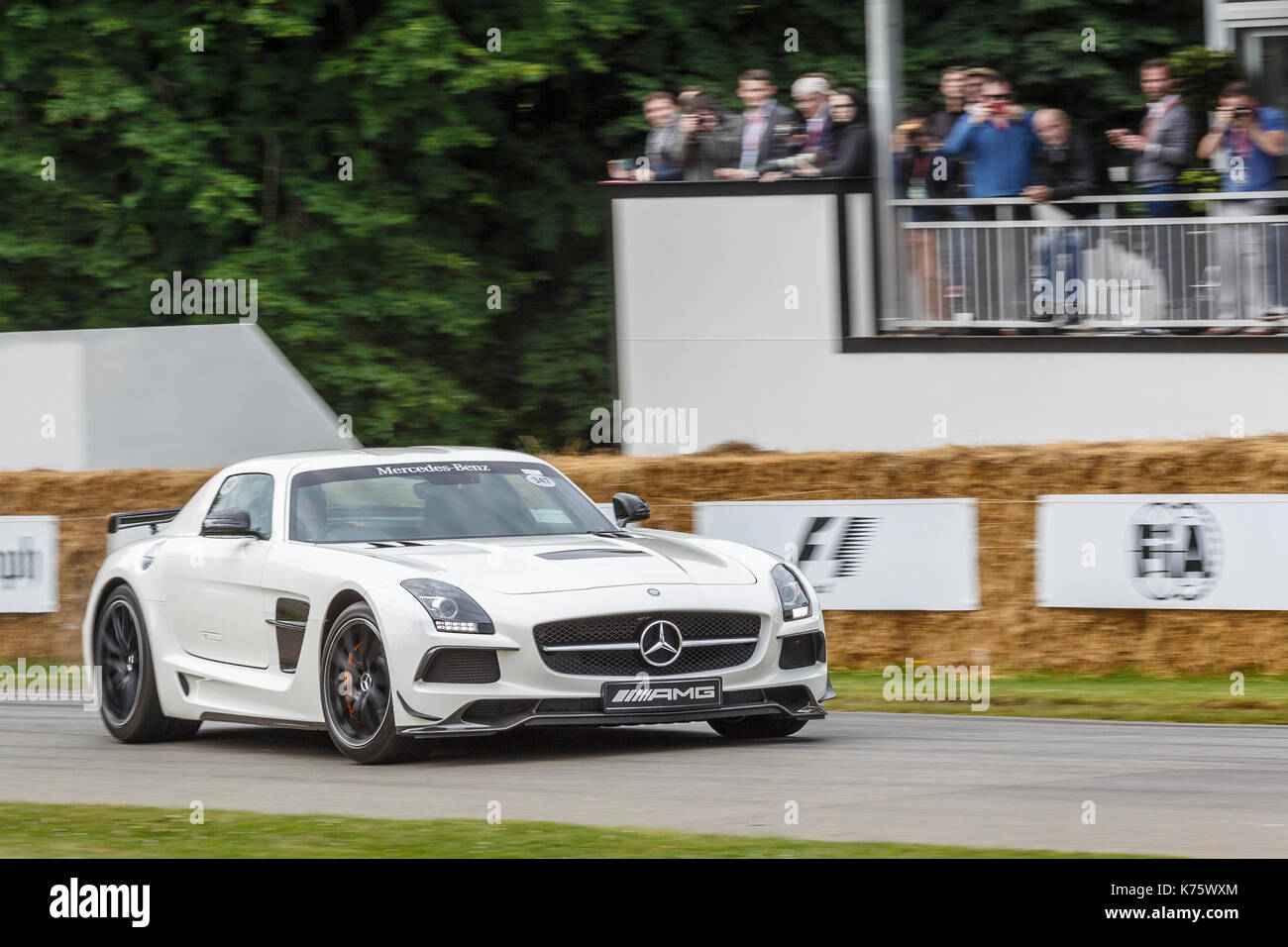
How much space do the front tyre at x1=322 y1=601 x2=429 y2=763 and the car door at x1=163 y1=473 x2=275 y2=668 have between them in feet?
2.07

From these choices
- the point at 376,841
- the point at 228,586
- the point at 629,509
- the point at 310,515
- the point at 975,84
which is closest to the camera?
the point at 376,841

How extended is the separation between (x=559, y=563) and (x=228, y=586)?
187 cm

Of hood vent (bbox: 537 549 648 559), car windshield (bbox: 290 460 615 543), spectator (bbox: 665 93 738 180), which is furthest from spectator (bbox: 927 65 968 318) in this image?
hood vent (bbox: 537 549 648 559)

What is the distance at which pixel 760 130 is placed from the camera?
17797 millimetres

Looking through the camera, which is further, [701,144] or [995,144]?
[701,144]

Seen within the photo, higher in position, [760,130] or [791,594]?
[760,130]

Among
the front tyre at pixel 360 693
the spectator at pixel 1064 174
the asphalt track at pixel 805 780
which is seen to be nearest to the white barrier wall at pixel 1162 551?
the asphalt track at pixel 805 780

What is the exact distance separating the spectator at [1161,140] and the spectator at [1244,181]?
0.19 meters

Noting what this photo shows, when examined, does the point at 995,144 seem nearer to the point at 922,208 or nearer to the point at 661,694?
the point at 922,208

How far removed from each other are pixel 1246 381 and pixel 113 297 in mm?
13305

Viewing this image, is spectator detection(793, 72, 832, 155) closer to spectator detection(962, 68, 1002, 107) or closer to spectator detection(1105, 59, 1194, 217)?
spectator detection(962, 68, 1002, 107)

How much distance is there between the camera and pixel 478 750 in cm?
1070

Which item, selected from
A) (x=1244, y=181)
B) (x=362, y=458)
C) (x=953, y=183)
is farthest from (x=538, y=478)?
(x=1244, y=181)
